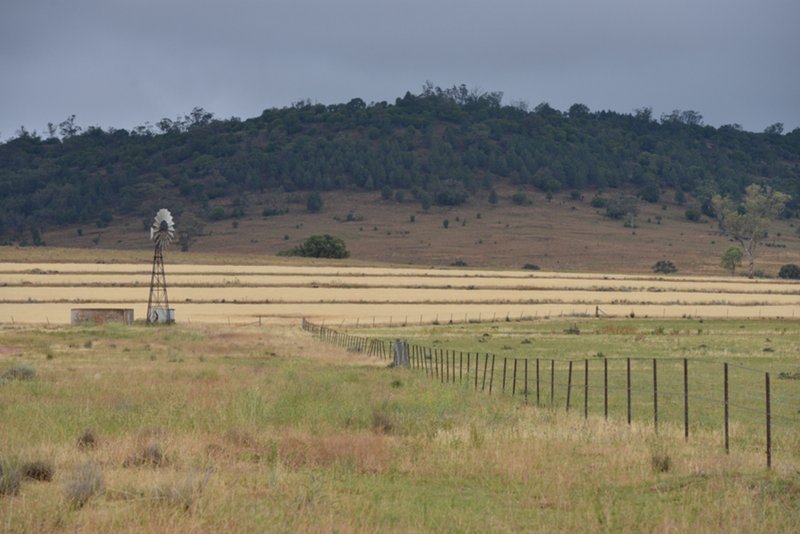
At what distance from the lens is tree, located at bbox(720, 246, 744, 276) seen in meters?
141

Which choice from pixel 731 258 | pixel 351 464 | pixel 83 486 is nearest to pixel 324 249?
pixel 731 258

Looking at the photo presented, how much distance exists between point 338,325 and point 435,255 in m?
75.2

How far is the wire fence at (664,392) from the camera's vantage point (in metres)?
21.5

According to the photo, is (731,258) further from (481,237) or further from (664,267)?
(481,237)

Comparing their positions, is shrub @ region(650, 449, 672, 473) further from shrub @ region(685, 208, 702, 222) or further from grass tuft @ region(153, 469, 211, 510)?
shrub @ region(685, 208, 702, 222)

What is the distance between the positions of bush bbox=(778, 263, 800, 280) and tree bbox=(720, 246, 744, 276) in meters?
5.55

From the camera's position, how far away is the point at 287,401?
24.2m

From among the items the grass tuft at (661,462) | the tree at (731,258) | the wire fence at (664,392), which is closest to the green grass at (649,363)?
the wire fence at (664,392)

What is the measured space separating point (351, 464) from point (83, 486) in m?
4.74

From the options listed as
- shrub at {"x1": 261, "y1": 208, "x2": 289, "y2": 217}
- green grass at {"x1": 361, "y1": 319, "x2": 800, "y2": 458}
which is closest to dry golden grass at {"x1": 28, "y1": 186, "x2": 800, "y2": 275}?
shrub at {"x1": 261, "y1": 208, "x2": 289, "y2": 217}

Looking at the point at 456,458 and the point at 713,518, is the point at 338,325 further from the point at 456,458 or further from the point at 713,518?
the point at 713,518

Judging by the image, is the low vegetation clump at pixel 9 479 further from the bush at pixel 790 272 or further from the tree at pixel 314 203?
the tree at pixel 314 203

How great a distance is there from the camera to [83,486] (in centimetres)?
1310

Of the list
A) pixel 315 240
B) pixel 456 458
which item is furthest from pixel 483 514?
pixel 315 240
